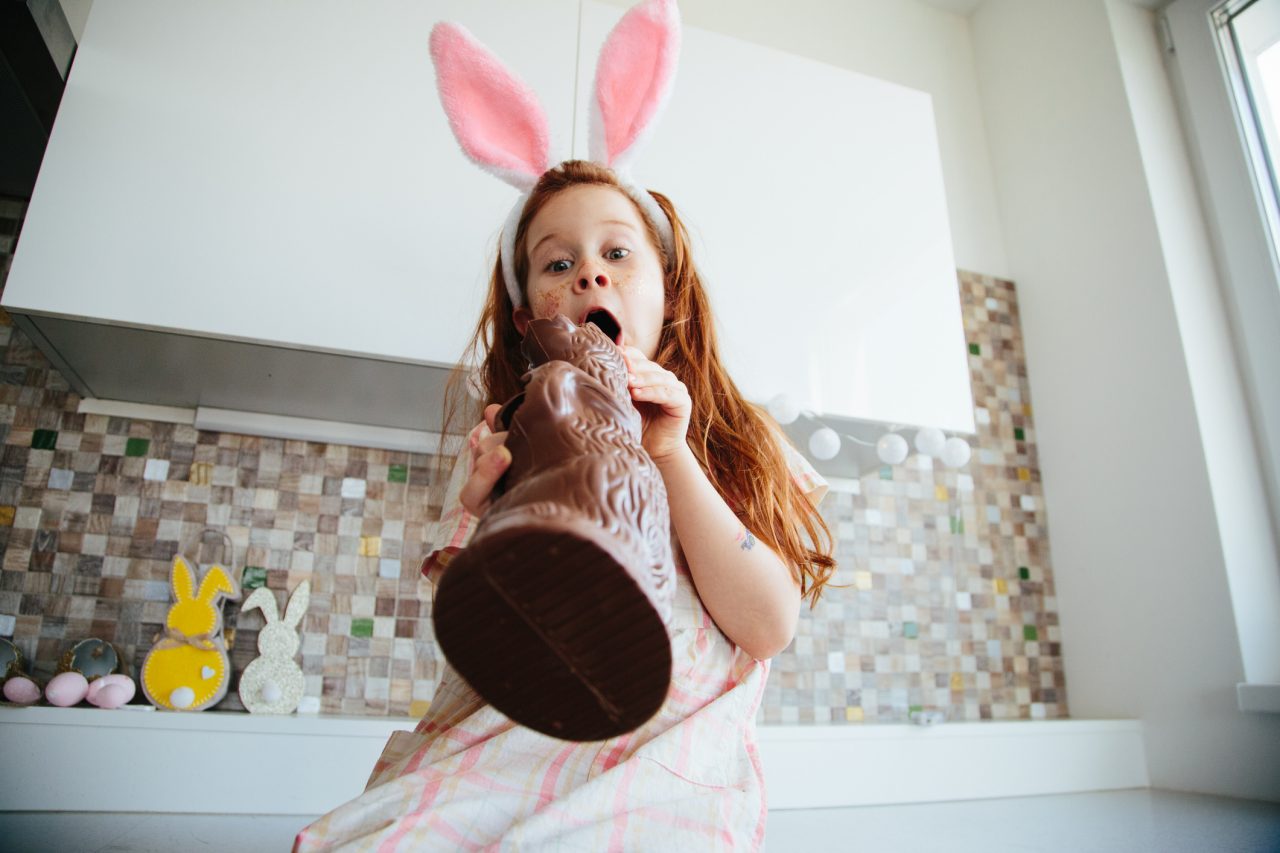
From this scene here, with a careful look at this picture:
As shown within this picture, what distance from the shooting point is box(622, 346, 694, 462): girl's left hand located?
56 cm

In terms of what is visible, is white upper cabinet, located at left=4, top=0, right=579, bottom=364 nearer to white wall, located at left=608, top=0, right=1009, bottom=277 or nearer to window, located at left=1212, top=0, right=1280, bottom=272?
white wall, located at left=608, top=0, right=1009, bottom=277

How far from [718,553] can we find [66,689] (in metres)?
0.90

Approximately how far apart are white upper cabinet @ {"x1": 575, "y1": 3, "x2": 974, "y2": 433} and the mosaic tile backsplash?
16.5 inches

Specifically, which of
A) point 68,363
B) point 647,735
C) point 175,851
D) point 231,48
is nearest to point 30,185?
point 68,363

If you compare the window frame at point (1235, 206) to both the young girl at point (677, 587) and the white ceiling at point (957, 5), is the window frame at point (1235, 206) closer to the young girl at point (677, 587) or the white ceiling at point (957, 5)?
the white ceiling at point (957, 5)

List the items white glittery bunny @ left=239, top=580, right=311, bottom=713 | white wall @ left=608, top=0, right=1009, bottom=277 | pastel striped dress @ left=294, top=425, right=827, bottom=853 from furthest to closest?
white wall @ left=608, top=0, right=1009, bottom=277 < white glittery bunny @ left=239, top=580, right=311, bottom=713 < pastel striped dress @ left=294, top=425, right=827, bottom=853

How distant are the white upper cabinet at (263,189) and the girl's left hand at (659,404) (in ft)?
1.60

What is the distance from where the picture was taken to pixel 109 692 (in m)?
1.05

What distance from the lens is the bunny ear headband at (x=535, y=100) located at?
2.73 feet

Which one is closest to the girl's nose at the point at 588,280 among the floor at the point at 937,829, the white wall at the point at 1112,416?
the floor at the point at 937,829

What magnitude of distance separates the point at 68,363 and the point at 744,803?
3.39 ft

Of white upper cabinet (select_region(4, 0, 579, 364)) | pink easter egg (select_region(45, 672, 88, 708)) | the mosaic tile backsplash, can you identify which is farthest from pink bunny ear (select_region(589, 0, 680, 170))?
pink easter egg (select_region(45, 672, 88, 708))

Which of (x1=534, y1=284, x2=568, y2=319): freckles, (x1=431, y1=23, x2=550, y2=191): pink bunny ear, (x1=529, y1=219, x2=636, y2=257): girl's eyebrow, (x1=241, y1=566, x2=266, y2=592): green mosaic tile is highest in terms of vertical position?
(x1=431, y1=23, x2=550, y2=191): pink bunny ear

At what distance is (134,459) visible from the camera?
1.25m
